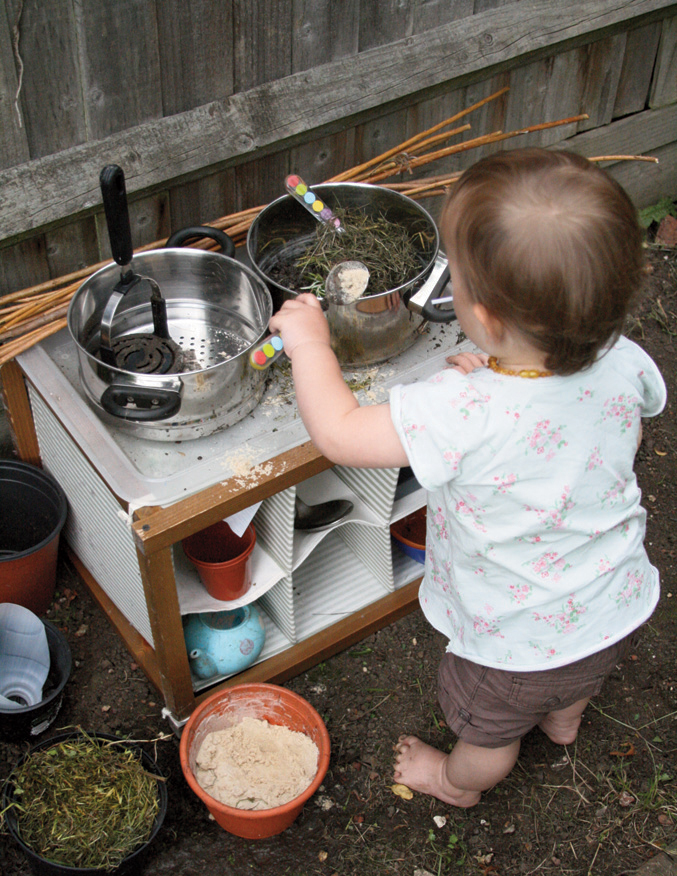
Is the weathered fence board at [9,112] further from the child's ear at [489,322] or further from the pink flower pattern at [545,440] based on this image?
the pink flower pattern at [545,440]

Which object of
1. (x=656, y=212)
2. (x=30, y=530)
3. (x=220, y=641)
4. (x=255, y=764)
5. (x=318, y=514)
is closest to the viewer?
(x=255, y=764)

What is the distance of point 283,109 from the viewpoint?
6.37 ft

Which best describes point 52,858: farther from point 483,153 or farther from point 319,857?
point 483,153

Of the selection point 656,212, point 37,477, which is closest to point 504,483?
point 37,477

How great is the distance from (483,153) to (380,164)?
1.61 ft

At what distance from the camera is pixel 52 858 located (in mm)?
1562

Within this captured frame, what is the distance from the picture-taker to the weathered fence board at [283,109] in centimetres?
170

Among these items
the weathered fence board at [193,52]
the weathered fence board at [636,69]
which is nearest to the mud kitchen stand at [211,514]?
the weathered fence board at [193,52]

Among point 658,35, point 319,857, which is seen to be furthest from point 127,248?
point 658,35

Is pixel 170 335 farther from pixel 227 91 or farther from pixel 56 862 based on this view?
pixel 56 862

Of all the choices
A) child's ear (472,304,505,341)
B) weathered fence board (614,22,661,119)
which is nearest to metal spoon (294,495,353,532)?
child's ear (472,304,505,341)

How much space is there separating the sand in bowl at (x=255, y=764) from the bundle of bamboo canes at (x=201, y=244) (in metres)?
0.90

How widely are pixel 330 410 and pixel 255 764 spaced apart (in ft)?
2.78

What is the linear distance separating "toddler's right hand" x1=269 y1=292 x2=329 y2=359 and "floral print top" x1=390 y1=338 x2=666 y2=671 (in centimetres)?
20
